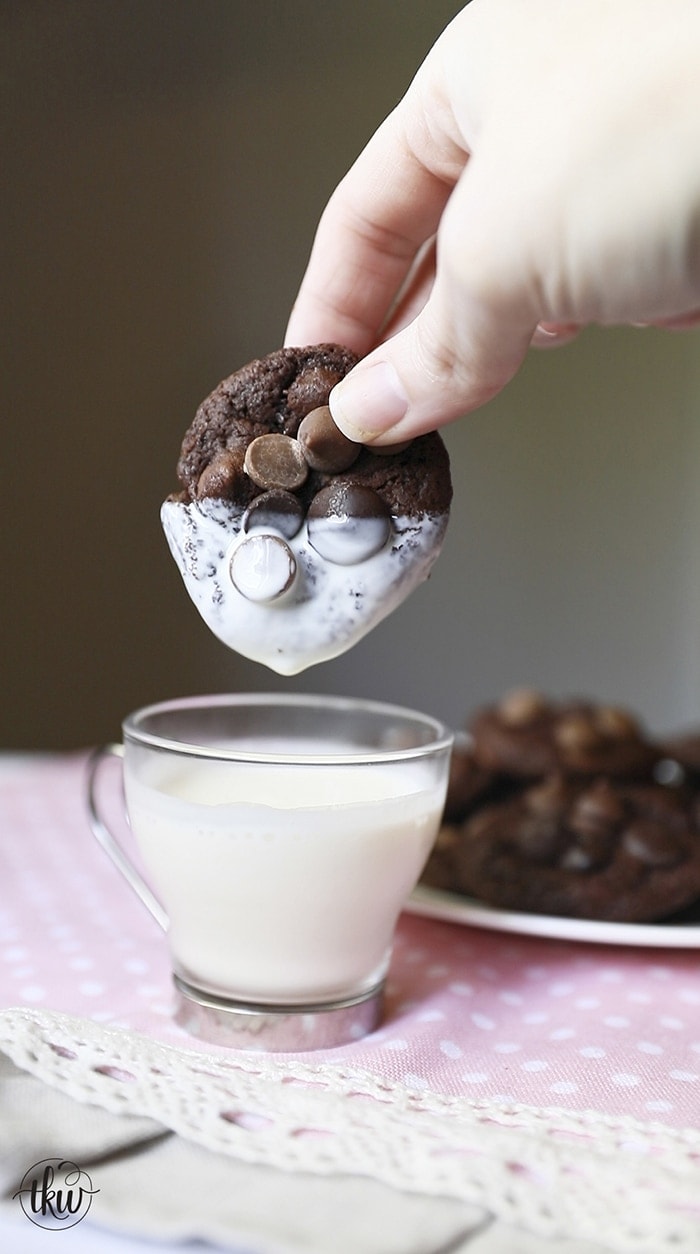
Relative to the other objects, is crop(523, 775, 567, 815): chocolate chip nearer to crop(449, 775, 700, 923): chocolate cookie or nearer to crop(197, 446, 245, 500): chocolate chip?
crop(449, 775, 700, 923): chocolate cookie

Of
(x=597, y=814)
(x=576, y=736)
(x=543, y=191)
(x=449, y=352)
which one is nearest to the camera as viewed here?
(x=543, y=191)

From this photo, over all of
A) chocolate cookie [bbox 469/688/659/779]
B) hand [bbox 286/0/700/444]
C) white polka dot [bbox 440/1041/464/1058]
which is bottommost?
white polka dot [bbox 440/1041/464/1058]

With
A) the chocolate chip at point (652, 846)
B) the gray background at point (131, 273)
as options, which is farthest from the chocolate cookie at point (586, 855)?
the gray background at point (131, 273)

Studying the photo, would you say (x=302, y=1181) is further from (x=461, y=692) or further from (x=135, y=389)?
(x=461, y=692)

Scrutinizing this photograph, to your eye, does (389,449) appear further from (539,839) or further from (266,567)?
(539,839)

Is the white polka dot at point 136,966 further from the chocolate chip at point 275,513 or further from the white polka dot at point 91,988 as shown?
the chocolate chip at point 275,513

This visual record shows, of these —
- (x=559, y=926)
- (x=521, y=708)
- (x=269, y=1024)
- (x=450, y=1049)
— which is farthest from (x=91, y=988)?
(x=521, y=708)

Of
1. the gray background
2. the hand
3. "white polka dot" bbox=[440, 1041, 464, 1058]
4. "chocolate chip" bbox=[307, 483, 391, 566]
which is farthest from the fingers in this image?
the gray background
